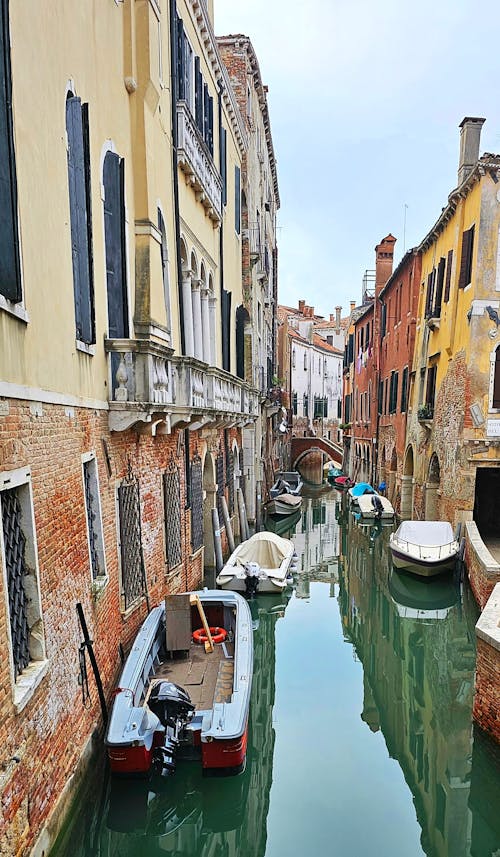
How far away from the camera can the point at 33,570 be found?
12.3ft

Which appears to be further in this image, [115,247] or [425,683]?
[425,683]

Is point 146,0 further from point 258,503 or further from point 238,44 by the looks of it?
point 258,503

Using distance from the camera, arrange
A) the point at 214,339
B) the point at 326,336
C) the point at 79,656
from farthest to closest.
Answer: the point at 326,336, the point at 214,339, the point at 79,656

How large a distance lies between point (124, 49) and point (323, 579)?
1117 centimetres

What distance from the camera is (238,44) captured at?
1442 centimetres

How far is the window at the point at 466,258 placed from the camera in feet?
39.2

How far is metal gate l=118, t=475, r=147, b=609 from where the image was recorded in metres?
6.27

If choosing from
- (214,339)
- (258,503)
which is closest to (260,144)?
(214,339)

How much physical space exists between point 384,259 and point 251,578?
57.4 ft

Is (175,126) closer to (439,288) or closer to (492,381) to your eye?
(492,381)

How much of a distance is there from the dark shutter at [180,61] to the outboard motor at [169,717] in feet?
25.2

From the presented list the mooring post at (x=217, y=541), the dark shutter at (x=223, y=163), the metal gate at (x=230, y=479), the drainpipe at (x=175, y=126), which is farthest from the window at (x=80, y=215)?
the metal gate at (x=230, y=479)

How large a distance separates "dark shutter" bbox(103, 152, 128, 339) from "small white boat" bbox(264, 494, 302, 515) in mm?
13789

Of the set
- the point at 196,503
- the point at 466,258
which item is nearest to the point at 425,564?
the point at 196,503
